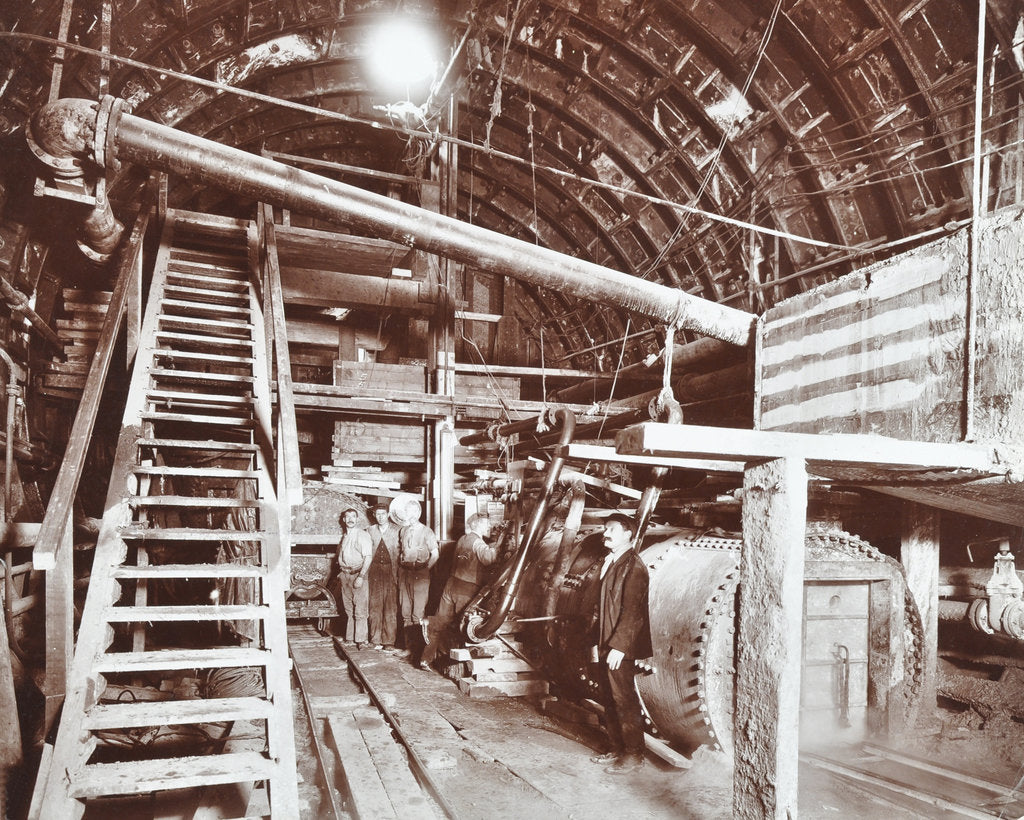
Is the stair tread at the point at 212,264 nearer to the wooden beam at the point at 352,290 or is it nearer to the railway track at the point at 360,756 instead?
the wooden beam at the point at 352,290

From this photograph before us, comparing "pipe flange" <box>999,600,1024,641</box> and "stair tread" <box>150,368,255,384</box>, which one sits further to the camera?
"pipe flange" <box>999,600,1024,641</box>

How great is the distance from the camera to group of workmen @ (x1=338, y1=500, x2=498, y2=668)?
1079cm

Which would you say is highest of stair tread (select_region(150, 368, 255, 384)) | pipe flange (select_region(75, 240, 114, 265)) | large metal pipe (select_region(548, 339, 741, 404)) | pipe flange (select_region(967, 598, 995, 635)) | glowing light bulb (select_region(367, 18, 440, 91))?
glowing light bulb (select_region(367, 18, 440, 91))

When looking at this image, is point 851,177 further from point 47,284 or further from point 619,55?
point 47,284

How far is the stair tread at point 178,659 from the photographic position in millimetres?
4305

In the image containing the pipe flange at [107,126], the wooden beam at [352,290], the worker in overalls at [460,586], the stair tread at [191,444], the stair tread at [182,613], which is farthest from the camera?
the wooden beam at [352,290]

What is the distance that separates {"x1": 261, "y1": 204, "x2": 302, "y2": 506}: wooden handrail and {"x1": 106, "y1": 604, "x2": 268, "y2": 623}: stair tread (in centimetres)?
82

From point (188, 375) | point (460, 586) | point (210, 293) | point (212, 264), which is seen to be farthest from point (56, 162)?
point (460, 586)

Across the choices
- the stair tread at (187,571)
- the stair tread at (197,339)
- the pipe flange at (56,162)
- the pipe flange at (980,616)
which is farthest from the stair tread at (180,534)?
the pipe flange at (980,616)

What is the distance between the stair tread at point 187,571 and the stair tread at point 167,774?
1173mm

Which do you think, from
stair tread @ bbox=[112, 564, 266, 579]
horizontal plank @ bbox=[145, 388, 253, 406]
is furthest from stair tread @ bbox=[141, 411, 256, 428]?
stair tread @ bbox=[112, 564, 266, 579]

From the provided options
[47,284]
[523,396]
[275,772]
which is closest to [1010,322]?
[275,772]

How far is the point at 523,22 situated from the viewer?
433 inches

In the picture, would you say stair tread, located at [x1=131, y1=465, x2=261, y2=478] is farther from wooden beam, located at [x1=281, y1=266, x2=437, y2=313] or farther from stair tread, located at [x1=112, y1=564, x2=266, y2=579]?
wooden beam, located at [x1=281, y1=266, x2=437, y2=313]
